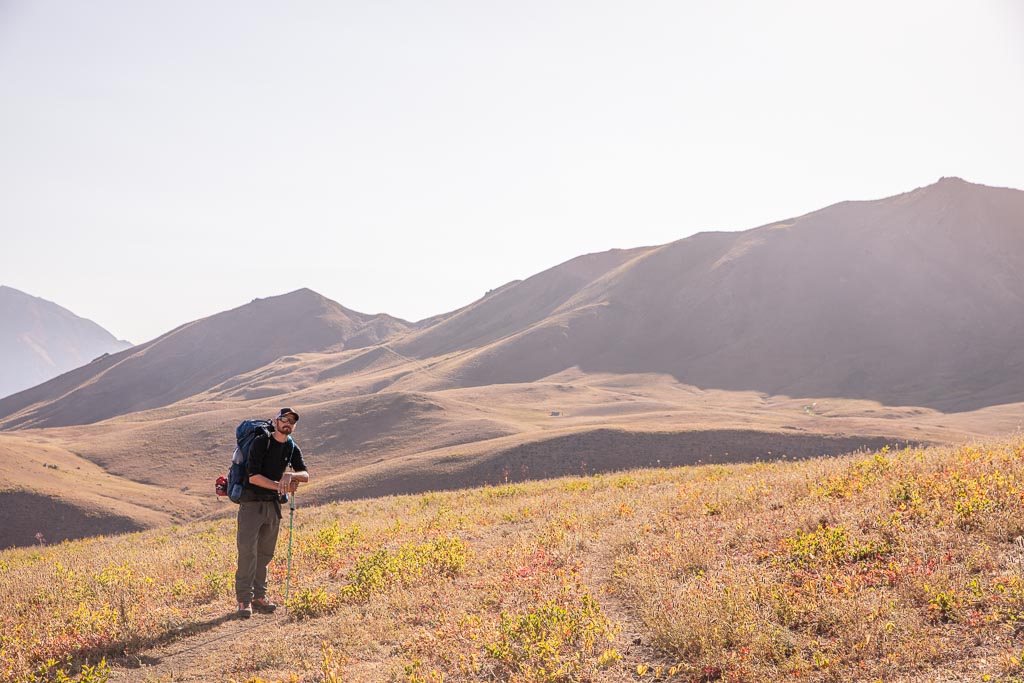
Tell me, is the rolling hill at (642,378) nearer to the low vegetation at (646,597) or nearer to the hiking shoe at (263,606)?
the low vegetation at (646,597)

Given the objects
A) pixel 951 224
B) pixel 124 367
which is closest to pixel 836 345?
pixel 951 224

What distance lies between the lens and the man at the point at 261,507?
7941mm

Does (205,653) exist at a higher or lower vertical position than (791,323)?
lower

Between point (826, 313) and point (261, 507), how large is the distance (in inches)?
4874

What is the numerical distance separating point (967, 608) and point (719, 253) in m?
152

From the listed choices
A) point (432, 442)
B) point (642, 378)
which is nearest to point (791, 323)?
point (642, 378)

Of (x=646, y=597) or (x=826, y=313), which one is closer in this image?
(x=646, y=597)

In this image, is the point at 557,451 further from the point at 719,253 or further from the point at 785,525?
the point at 719,253

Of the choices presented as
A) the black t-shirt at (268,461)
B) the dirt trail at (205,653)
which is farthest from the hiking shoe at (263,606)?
the black t-shirt at (268,461)

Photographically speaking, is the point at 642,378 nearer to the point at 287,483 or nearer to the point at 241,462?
the point at 287,483

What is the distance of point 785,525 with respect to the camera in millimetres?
8141

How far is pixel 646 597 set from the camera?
21.6 ft

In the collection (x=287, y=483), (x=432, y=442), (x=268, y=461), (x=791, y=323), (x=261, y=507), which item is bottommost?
(x=432, y=442)

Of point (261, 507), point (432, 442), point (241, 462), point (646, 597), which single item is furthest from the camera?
point (432, 442)
